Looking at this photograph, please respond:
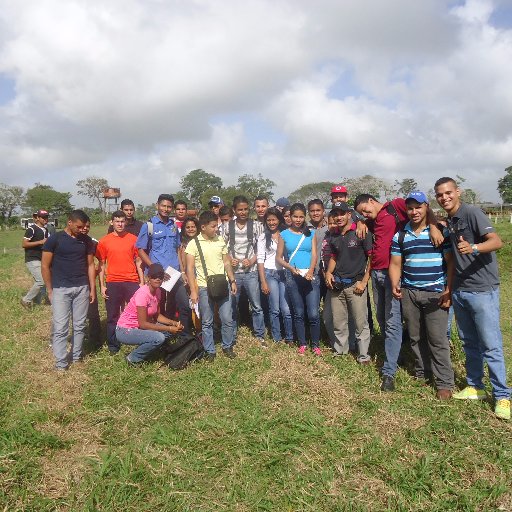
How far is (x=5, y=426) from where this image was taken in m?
3.60

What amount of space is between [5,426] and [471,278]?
452cm

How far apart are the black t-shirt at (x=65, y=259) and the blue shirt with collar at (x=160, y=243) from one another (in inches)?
36.5

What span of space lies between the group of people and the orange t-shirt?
0.05ft

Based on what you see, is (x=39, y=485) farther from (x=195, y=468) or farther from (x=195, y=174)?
(x=195, y=174)

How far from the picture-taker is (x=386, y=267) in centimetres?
449

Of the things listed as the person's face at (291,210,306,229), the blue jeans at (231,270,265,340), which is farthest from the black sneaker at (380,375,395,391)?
→ the person's face at (291,210,306,229)

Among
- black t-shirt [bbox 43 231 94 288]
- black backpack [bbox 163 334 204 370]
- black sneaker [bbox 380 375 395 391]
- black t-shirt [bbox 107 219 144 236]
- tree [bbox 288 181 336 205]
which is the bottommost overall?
black sneaker [bbox 380 375 395 391]

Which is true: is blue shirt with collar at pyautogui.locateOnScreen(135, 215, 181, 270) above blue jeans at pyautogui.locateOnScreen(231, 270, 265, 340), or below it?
above

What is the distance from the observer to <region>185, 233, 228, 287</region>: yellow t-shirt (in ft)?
16.7

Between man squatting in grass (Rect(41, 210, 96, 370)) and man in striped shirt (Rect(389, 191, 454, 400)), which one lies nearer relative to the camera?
man in striped shirt (Rect(389, 191, 454, 400))

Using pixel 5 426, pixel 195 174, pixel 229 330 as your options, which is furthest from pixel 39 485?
pixel 195 174

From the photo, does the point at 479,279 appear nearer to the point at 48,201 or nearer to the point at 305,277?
the point at 305,277

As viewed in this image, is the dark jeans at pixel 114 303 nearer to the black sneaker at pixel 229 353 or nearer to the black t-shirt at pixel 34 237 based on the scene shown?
the black sneaker at pixel 229 353

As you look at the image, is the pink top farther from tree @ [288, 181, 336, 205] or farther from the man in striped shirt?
tree @ [288, 181, 336, 205]
